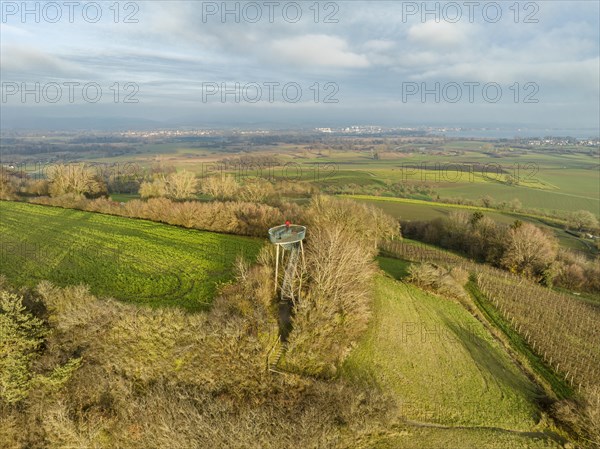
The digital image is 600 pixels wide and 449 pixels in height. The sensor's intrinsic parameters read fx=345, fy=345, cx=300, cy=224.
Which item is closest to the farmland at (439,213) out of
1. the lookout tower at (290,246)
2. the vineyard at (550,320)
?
the vineyard at (550,320)

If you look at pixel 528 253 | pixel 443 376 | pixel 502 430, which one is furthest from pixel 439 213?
pixel 502 430

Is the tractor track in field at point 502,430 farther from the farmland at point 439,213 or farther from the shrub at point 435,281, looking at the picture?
the farmland at point 439,213

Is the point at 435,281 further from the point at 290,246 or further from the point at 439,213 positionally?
the point at 439,213

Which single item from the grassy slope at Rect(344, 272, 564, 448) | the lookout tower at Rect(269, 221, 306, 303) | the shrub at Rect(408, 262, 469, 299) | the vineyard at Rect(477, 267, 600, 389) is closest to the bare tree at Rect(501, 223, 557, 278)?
the vineyard at Rect(477, 267, 600, 389)

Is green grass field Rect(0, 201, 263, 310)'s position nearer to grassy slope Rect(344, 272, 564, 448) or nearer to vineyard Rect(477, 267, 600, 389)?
grassy slope Rect(344, 272, 564, 448)

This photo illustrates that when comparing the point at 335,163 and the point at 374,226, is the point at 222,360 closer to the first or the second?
the point at 374,226

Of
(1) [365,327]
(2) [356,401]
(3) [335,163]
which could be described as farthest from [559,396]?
(3) [335,163]
